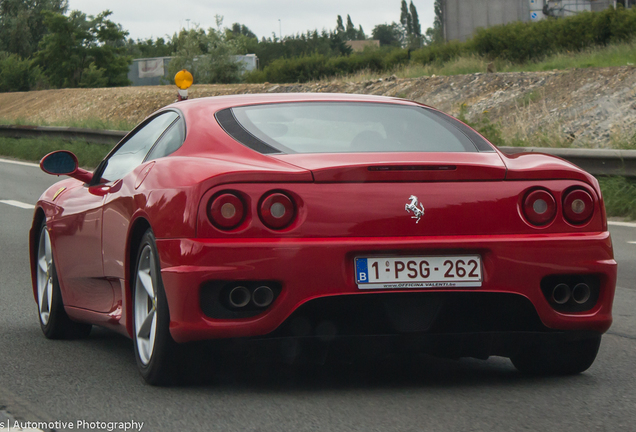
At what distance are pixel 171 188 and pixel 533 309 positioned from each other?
150 centimetres

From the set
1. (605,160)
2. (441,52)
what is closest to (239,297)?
(605,160)

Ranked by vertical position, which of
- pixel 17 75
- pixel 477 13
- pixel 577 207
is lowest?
pixel 577 207

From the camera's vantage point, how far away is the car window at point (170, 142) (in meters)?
4.64

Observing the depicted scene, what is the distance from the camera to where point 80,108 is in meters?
40.1

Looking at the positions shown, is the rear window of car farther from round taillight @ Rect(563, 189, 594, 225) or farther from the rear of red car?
round taillight @ Rect(563, 189, 594, 225)

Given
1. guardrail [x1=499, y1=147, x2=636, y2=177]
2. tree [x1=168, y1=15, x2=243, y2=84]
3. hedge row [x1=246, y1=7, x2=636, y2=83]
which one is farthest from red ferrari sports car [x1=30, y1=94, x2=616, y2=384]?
tree [x1=168, y1=15, x2=243, y2=84]

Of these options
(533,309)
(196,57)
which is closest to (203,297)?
(533,309)

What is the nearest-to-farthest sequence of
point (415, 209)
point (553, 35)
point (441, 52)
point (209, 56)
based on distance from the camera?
1. point (415, 209)
2. point (553, 35)
3. point (441, 52)
4. point (209, 56)

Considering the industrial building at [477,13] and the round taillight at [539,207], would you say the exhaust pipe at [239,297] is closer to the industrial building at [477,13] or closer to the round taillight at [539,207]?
the round taillight at [539,207]

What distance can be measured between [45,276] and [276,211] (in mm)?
2406

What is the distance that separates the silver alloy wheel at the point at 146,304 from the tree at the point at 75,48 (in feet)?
186

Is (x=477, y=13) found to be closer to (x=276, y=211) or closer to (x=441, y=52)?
(x=441, y=52)

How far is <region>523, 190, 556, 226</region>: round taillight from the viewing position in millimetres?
4164

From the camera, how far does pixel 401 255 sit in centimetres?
402
